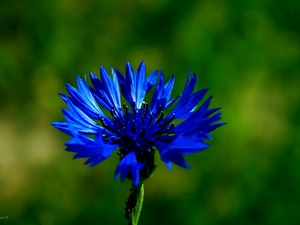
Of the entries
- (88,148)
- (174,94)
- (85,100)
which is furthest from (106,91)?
(174,94)

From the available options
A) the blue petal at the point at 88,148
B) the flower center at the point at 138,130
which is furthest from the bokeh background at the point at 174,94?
the blue petal at the point at 88,148

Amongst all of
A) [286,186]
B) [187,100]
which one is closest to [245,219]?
[286,186]

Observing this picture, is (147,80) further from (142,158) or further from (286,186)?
(286,186)

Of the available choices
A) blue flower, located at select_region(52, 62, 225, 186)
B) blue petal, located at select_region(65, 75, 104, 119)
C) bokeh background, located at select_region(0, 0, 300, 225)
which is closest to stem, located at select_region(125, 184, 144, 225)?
blue flower, located at select_region(52, 62, 225, 186)

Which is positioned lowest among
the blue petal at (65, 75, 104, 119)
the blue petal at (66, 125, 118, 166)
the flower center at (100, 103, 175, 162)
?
the blue petal at (66, 125, 118, 166)

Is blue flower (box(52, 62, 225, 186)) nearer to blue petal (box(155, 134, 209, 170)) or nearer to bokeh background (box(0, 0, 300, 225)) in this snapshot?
blue petal (box(155, 134, 209, 170))

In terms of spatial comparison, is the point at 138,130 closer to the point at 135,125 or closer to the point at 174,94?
the point at 135,125

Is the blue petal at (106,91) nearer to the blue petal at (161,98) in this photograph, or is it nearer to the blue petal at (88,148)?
the blue petal at (161,98)
